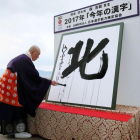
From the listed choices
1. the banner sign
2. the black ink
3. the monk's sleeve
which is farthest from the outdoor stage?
the banner sign

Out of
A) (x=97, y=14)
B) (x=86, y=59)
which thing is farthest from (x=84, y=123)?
(x=97, y=14)

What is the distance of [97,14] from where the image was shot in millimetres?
2924

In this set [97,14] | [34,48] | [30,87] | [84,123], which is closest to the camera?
[84,123]

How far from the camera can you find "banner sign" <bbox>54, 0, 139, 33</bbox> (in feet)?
8.57

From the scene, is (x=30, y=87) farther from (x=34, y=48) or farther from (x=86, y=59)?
(x=86, y=59)

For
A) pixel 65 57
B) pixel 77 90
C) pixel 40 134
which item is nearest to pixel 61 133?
pixel 40 134

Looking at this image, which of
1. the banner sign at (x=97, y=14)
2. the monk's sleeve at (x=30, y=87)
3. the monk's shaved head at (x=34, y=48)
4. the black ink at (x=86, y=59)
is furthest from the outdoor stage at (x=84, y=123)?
the banner sign at (x=97, y=14)

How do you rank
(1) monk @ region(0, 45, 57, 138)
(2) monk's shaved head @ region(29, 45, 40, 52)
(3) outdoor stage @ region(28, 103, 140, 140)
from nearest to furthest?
(3) outdoor stage @ region(28, 103, 140, 140) → (1) monk @ region(0, 45, 57, 138) → (2) monk's shaved head @ region(29, 45, 40, 52)

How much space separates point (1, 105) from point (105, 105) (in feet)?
4.29

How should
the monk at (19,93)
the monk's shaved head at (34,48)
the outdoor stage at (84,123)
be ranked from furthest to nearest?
1. the monk's shaved head at (34,48)
2. the monk at (19,93)
3. the outdoor stage at (84,123)

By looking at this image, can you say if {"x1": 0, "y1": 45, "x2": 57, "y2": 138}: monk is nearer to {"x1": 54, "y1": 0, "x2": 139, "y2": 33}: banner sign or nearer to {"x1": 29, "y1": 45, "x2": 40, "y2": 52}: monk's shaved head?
{"x1": 29, "y1": 45, "x2": 40, "y2": 52}: monk's shaved head

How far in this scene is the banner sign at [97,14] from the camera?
261 cm

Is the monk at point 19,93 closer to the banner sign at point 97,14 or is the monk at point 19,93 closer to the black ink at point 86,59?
the black ink at point 86,59

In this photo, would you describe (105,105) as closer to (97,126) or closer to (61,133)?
(97,126)
